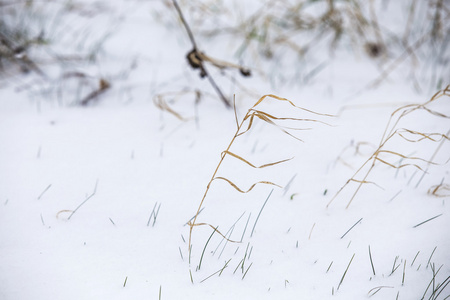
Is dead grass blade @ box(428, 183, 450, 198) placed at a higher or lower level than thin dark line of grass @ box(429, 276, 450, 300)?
higher

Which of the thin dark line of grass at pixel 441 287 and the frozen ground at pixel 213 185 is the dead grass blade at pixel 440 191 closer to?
the frozen ground at pixel 213 185

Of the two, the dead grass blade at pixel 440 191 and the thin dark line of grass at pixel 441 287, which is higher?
the dead grass blade at pixel 440 191

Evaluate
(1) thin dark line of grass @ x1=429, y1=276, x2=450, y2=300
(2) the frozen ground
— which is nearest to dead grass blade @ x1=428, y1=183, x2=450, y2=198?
(2) the frozen ground

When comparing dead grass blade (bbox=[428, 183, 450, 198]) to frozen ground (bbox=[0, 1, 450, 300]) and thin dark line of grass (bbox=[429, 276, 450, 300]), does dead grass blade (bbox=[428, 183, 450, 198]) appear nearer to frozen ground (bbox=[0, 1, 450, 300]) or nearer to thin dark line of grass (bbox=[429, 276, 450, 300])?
frozen ground (bbox=[0, 1, 450, 300])

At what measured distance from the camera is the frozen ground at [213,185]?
0.93 meters

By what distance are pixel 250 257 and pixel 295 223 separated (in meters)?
0.19

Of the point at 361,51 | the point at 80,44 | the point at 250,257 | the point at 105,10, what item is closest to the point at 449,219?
the point at 250,257

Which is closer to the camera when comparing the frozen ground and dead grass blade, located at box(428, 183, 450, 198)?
the frozen ground

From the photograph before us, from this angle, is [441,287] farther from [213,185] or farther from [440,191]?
[213,185]

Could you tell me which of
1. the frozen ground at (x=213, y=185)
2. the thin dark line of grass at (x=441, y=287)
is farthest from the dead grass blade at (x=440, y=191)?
the thin dark line of grass at (x=441, y=287)

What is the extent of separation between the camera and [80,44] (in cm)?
213

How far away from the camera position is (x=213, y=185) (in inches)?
49.3

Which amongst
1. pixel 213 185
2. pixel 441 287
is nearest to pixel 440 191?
pixel 441 287

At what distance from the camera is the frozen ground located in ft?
3.06
